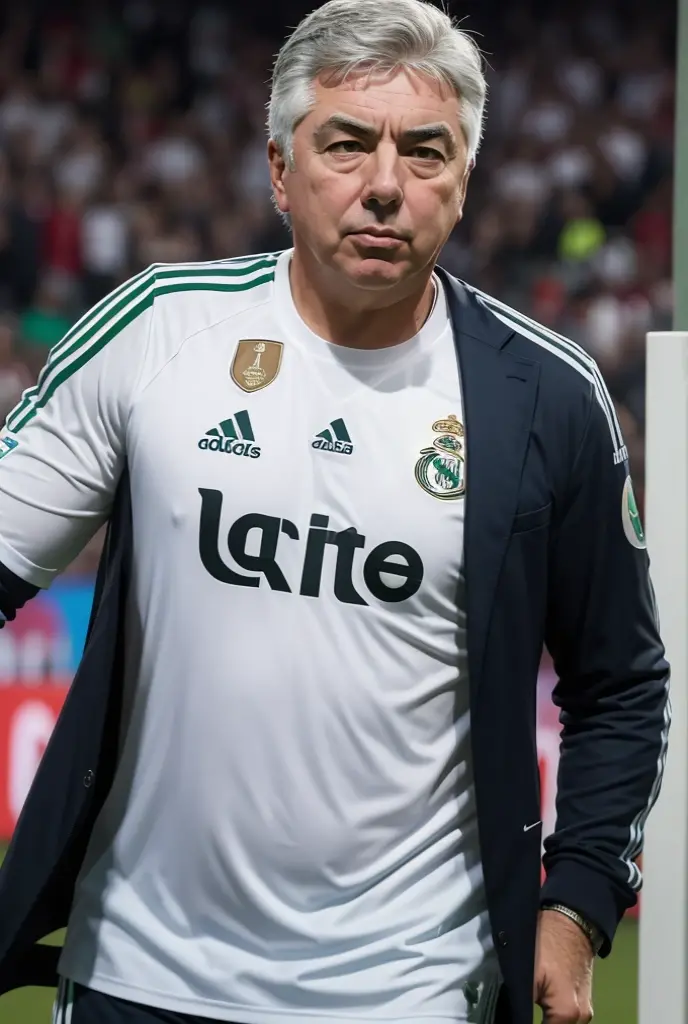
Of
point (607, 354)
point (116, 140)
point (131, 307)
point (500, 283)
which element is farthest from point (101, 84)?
point (131, 307)

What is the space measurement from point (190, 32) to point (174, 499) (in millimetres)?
10025

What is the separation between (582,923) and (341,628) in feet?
1.59

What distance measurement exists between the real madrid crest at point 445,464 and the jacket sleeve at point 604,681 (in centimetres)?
14

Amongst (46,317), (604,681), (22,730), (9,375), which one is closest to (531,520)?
(604,681)

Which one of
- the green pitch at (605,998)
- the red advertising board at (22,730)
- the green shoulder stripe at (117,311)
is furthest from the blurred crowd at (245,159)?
the green shoulder stripe at (117,311)

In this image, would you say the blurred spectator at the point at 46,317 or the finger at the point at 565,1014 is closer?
the finger at the point at 565,1014

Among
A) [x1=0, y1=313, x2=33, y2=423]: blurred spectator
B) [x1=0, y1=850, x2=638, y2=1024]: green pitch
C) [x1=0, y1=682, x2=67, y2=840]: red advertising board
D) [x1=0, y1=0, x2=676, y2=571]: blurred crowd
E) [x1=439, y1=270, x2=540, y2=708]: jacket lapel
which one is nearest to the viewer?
[x1=439, y1=270, x2=540, y2=708]: jacket lapel

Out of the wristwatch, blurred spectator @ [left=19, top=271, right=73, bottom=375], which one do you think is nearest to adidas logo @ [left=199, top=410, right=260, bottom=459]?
the wristwatch

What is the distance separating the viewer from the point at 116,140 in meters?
10.7

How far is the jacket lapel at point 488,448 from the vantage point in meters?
1.85

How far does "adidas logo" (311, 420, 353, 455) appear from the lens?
1.91m

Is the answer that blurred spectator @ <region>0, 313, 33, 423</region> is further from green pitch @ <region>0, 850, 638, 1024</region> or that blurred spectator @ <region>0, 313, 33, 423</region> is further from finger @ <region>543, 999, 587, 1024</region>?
finger @ <region>543, 999, 587, 1024</region>

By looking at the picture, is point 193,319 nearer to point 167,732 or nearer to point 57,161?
point 167,732

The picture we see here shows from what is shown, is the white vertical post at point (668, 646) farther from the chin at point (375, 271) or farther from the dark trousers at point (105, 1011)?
the chin at point (375, 271)
